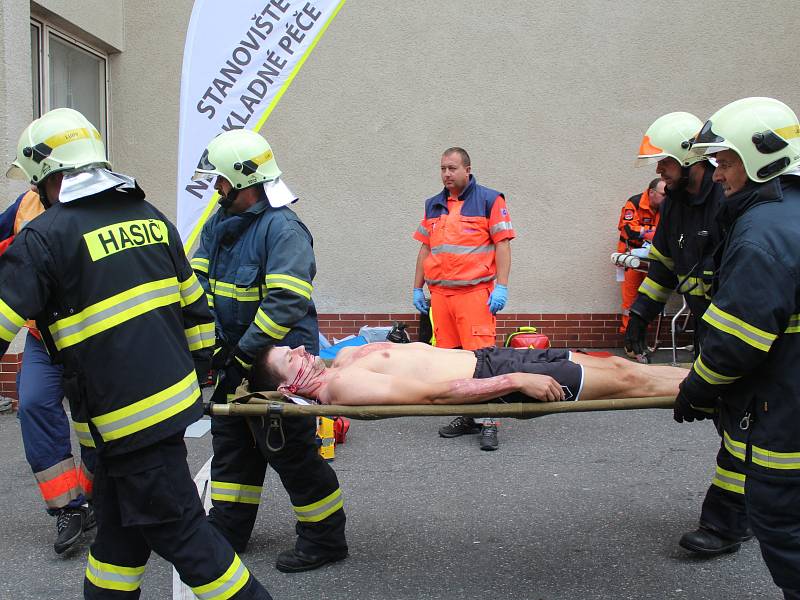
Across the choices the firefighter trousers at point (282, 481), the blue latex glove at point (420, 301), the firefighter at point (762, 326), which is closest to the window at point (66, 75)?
the blue latex glove at point (420, 301)

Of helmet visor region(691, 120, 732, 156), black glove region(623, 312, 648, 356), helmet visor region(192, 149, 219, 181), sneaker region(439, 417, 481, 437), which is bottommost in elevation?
sneaker region(439, 417, 481, 437)

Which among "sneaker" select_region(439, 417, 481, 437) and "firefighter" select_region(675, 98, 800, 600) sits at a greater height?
"firefighter" select_region(675, 98, 800, 600)

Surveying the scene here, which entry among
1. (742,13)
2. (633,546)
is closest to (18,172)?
(633,546)

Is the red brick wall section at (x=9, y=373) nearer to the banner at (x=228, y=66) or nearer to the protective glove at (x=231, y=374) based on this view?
the banner at (x=228, y=66)

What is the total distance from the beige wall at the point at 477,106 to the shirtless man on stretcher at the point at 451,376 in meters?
4.01

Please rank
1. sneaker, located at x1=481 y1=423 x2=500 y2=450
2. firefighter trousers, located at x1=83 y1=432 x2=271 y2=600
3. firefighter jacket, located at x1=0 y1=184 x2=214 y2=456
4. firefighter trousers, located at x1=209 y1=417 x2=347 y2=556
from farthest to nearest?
sneaker, located at x1=481 y1=423 x2=500 y2=450
firefighter trousers, located at x1=209 y1=417 x2=347 y2=556
firefighter trousers, located at x1=83 y1=432 x2=271 y2=600
firefighter jacket, located at x1=0 y1=184 x2=214 y2=456

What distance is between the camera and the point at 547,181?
26.0ft

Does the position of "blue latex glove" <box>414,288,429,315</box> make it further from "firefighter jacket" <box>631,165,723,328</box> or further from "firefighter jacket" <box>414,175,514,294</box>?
"firefighter jacket" <box>631,165,723,328</box>

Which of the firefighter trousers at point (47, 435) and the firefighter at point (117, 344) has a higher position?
the firefighter at point (117, 344)

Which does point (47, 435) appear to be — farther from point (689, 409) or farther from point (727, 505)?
point (727, 505)

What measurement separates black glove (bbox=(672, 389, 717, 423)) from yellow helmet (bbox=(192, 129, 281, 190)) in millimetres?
2006

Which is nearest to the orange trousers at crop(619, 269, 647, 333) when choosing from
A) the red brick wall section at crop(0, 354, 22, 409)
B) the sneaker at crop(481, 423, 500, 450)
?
the sneaker at crop(481, 423, 500, 450)

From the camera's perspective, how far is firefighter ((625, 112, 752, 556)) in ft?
11.8

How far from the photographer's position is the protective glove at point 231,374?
11.9 feet
